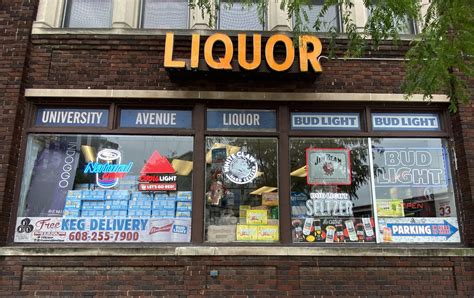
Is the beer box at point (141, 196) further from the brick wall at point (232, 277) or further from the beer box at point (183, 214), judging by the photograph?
the brick wall at point (232, 277)

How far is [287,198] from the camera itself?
275 inches

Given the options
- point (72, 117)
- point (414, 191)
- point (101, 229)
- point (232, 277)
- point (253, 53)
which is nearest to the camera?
point (232, 277)

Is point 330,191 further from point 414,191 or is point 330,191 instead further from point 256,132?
point 256,132

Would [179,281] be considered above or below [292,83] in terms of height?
below

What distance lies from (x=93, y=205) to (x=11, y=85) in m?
2.47

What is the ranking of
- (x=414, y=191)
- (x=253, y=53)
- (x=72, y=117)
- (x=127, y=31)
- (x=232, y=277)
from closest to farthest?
(x=232, y=277) → (x=253, y=53) → (x=414, y=191) → (x=72, y=117) → (x=127, y=31)

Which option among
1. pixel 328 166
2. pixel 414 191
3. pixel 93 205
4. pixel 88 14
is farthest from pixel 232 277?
pixel 88 14

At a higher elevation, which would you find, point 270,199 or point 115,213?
point 270,199

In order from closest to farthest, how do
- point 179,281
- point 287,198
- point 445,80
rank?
point 445,80, point 179,281, point 287,198

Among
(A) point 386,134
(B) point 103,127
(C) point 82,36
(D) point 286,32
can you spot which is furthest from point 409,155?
(C) point 82,36

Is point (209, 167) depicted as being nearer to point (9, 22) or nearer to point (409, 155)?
point (409, 155)

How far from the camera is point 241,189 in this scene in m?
7.12

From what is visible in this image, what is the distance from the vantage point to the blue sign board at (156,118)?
23.9 ft

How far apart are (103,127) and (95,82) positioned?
2.60ft
